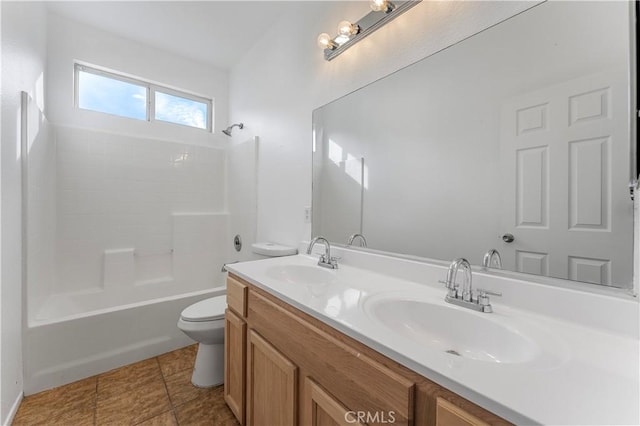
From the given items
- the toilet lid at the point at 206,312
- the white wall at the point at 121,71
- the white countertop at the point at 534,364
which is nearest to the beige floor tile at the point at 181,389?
the toilet lid at the point at 206,312

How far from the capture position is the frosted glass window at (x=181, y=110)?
270cm

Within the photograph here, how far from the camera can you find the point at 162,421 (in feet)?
4.57

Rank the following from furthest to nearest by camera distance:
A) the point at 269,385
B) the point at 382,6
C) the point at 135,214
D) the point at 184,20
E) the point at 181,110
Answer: the point at 181,110, the point at 135,214, the point at 184,20, the point at 382,6, the point at 269,385

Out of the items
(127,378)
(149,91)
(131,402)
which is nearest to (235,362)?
(131,402)

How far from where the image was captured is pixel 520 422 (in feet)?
1.35

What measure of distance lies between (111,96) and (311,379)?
3.00 m

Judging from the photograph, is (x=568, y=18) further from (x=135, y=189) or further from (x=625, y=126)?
(x=135, y=189)

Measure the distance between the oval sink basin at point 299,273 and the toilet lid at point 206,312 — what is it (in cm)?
55

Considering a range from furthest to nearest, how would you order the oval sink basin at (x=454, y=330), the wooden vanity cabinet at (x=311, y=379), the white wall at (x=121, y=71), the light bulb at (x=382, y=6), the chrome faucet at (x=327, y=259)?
the white wall at (x=121, y=71) < the chrome faucet at (x=327, y=259) < the light bulb at (x=382, y=6) < the oval sink basin at (x=454, y=330) < the wooden vanity cabinet at (x=311, y=379)

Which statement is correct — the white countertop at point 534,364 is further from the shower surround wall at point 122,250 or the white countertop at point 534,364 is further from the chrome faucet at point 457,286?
the shower surround wall at point 122,250

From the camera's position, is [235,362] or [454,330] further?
[235,362]

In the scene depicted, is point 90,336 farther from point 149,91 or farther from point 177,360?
point 149,91

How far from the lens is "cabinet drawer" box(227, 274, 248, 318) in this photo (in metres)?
1.25

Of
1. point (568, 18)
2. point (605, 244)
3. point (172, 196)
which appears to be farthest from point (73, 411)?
point (568, 18)
